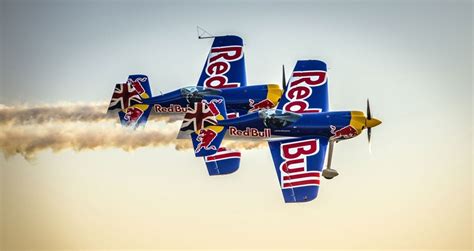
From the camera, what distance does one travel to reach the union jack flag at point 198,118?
11719 mm

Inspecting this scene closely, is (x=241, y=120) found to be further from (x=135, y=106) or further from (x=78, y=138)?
(x=78, y=138)

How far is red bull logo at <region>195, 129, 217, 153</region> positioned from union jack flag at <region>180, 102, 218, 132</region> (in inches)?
3.6

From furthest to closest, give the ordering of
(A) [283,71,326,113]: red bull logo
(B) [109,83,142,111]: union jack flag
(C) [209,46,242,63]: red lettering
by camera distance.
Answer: (C) [209,46,242,63]: red lettering → (B) [109,83,142,111]: union jack flag → (A) [283,71,326,113]: red bull logo

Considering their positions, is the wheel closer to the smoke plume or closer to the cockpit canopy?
the cockpit canopy

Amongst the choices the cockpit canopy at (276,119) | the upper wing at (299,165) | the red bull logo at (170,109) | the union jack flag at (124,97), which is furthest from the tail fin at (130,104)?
the upper wing at (299,165)

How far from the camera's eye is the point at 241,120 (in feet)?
39.2

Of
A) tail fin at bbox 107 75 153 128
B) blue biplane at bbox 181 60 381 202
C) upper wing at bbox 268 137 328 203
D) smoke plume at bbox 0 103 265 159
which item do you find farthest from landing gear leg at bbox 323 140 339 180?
tail fin at bbox 107 75 153 128

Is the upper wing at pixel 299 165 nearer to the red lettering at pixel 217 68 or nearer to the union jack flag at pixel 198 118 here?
the union jack flag at pixel 198 118

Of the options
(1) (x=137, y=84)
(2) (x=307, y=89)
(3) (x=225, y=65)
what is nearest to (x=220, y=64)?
(3) (x=225, y=65)

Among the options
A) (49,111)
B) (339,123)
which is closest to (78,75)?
(49,111)

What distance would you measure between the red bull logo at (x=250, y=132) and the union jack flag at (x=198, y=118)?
1.04ft

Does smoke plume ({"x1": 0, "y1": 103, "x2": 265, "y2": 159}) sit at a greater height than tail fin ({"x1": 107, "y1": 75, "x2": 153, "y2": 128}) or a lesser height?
lesser

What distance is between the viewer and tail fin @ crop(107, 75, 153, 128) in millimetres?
12516

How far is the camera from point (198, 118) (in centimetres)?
1177
